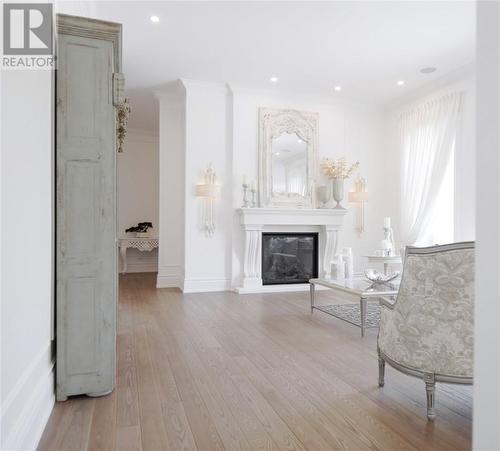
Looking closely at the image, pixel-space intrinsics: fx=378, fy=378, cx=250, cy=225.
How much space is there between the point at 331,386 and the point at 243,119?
4603 mm

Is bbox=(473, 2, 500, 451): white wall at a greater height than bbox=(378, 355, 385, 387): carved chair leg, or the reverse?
bbox=(473, 2, 500, 451): white wall

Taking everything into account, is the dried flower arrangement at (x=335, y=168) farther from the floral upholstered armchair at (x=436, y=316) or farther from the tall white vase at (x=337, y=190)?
the floral upholstered armchair at (x=436, y=316)

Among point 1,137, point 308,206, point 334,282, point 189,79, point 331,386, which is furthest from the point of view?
point 308,206

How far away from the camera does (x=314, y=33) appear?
4391 mm

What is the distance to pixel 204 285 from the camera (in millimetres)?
5848

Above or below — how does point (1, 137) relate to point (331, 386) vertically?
above

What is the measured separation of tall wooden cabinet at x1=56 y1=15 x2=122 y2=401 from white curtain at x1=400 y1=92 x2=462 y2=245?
4.94 m

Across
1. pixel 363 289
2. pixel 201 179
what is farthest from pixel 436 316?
pixel 201 179

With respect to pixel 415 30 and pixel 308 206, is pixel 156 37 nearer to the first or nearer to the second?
pixel 415 30

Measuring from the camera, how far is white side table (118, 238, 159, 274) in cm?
783

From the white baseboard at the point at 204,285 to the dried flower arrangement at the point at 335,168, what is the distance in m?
2.48

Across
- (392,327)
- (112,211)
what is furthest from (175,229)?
(392,327)

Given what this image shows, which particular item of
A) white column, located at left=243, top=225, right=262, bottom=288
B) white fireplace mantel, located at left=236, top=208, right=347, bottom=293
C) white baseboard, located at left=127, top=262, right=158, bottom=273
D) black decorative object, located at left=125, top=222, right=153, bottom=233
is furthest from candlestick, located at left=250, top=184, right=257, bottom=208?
white baseboard, located at left=127, top=262, right=158, bottom=273

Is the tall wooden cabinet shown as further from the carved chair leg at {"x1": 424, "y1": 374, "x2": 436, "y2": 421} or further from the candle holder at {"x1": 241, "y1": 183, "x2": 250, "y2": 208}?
the candle holder at {"x1": 241, "y1": 183, "x2": 250, "y2": 208}
